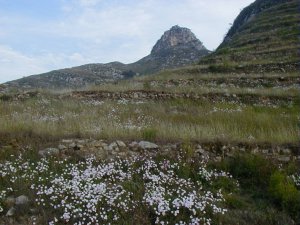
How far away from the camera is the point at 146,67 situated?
103 meters

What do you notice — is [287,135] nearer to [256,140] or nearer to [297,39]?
[256,140]

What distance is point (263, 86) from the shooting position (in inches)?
948

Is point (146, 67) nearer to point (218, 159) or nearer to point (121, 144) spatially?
point (121, 144)

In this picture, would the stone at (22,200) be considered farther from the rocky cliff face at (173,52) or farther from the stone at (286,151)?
the rocky cliff face at (173,52)

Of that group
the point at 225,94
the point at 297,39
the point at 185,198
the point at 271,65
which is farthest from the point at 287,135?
the point at 297,39

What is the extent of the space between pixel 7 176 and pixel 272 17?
46979 millimetres

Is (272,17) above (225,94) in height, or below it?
above

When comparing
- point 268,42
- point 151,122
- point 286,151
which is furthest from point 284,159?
point 268,42

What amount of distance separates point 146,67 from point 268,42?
6542 centimetres

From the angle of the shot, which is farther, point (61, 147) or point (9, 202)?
point (61, 147)

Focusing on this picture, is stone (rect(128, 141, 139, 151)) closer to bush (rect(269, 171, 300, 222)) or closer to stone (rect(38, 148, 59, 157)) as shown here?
stone (rect(38, 148, 59, 157))

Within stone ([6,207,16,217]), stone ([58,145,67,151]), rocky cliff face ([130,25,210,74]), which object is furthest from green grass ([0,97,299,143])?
rocky cliff face ([130,25,210,74])

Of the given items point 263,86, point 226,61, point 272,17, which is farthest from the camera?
point 272,17

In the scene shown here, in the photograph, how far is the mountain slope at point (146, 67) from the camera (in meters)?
85.8
